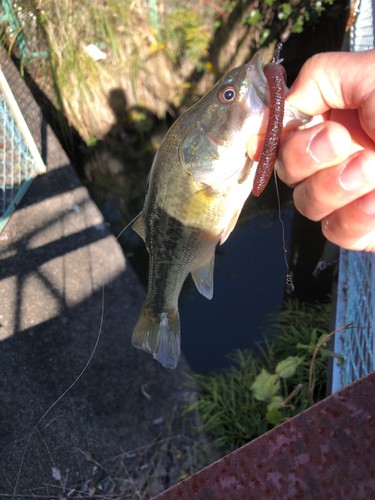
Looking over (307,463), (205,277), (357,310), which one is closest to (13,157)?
(205,277)

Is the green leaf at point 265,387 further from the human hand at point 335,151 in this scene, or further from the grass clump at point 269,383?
the human hand at point 335,151

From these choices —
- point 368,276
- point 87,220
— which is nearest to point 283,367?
point 368,276

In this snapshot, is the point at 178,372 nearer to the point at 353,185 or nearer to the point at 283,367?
the point at 283,367

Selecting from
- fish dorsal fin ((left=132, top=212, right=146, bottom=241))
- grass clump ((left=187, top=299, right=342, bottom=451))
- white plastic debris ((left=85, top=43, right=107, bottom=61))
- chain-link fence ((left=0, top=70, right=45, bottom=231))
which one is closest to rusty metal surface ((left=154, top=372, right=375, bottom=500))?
fish dorsal fin ((left=132, top=212, right=146, bottom=241))

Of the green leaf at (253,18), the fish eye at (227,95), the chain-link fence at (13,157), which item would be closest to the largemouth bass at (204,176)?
the fish eye at (227,95)

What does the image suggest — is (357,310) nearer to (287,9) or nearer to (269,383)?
→ (269,383)

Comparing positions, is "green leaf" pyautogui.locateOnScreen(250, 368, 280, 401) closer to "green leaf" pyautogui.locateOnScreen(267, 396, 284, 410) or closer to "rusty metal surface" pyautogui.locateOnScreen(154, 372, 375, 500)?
"green leaf" pyautogui.locateOnScreen(267, 396, 284, 410)
